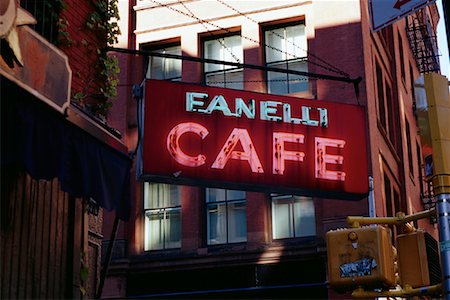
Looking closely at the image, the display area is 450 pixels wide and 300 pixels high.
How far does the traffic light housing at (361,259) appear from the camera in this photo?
8047 millimetres

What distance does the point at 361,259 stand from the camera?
26.8 ft

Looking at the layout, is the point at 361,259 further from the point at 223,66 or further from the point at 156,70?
the point at 156,70

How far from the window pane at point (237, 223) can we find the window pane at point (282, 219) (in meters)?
0.86

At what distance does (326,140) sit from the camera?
16.5 meters

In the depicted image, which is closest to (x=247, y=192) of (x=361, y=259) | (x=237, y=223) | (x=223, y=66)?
(x=237, y=223)

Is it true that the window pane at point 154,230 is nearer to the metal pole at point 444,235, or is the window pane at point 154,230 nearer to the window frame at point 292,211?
the window frame at point 292,211

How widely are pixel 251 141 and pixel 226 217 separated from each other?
23.3 ft

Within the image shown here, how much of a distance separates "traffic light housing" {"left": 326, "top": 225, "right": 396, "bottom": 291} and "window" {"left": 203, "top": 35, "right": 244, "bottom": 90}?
15529 mm

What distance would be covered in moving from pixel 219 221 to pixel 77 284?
12.4 m

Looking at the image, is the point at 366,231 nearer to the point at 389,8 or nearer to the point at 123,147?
the point at 389,8

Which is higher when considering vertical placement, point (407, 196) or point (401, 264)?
point (407, 196)

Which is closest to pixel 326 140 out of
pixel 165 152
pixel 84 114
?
Answer: pixel 165 152

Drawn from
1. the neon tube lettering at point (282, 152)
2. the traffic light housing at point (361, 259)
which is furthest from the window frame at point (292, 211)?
the traffic light housing at point (361, 259)

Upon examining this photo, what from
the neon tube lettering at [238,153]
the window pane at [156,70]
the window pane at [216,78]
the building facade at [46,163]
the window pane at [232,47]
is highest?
the window pane at [232,47]
